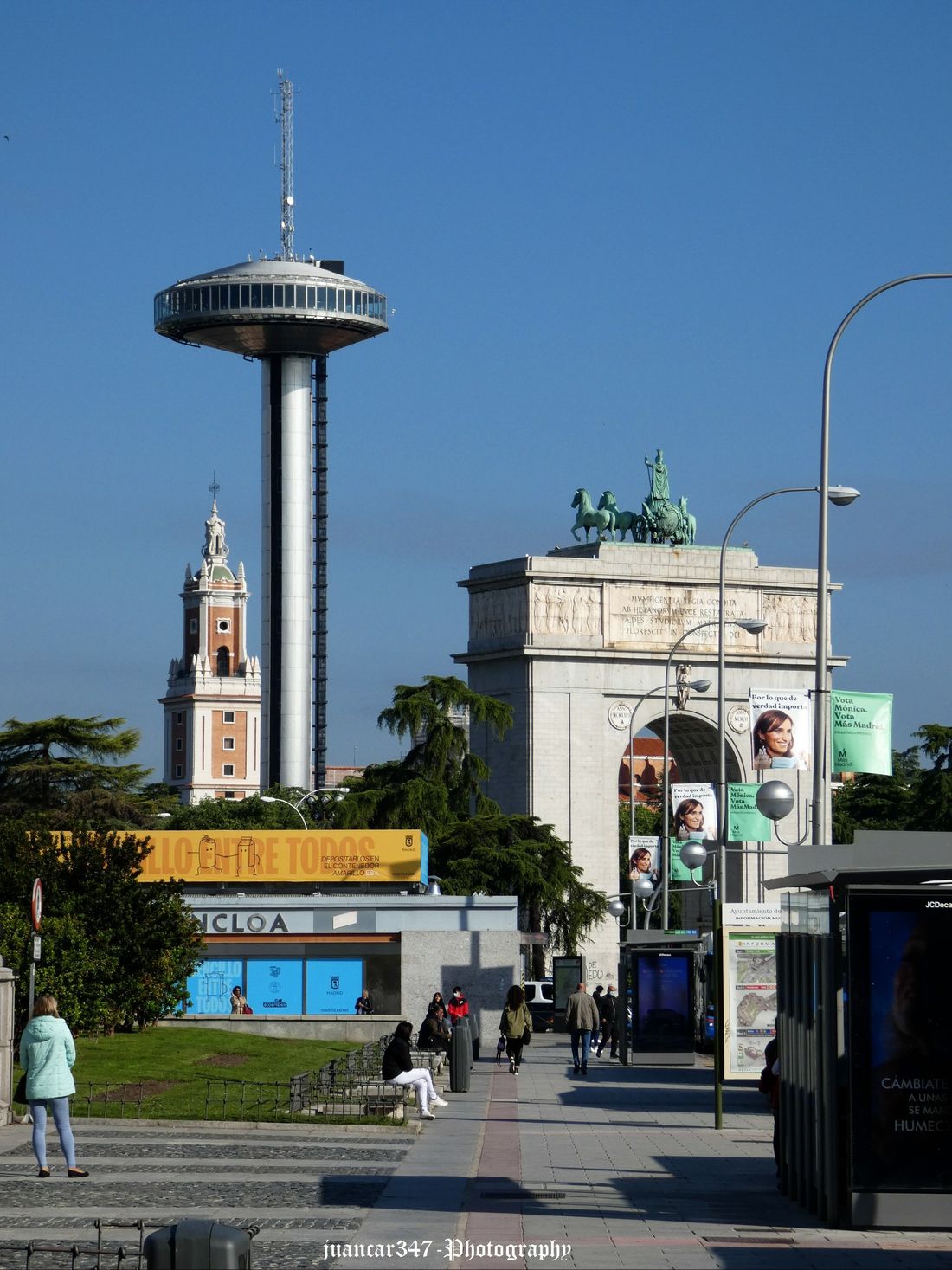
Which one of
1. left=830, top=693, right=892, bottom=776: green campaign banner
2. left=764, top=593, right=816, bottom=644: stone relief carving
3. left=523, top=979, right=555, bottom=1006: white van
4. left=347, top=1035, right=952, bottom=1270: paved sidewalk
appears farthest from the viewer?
left=764, top=593, right=816, bottom=644: stone relief carving

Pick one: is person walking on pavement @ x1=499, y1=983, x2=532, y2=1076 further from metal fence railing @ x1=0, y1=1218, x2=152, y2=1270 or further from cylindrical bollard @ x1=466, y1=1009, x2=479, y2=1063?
metal fence railing @ x1=0, y1=1218, x2=152, y2=1270

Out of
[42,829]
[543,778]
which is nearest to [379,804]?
[543,778]

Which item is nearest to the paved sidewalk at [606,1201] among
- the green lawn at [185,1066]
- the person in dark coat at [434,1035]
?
the green lawn at [185,1066]

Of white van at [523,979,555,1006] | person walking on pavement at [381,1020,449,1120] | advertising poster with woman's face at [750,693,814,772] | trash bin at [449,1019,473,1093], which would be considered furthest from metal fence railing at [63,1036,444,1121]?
white van at [523,979,555,1006]

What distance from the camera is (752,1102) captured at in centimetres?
2981

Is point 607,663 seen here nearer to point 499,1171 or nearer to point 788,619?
point 788,619

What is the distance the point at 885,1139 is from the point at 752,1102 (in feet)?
47.7

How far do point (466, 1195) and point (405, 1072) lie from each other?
27.3ft

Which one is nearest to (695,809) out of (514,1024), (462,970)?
(462,970)

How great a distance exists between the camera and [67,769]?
258 feet

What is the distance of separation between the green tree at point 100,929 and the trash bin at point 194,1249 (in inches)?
1021

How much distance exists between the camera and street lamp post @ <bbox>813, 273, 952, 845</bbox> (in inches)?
1105

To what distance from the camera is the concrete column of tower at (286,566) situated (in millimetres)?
136000

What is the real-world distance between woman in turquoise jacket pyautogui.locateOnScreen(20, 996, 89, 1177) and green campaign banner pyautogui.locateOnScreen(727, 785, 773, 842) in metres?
30.5
